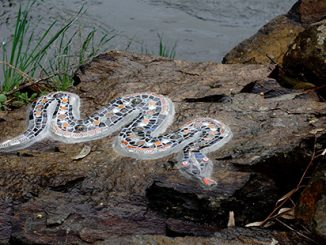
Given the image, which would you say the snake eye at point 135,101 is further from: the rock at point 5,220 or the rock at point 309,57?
the rock at point 5,220

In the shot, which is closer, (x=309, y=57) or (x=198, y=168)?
(x=198, y=168)

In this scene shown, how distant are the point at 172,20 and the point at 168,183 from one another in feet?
14.8

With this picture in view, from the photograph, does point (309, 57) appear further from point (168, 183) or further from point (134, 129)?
point (168, 183)

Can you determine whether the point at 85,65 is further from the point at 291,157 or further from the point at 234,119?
the point at 291,157

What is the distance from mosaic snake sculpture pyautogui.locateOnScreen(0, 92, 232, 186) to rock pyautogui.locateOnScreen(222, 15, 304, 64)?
1588 mm

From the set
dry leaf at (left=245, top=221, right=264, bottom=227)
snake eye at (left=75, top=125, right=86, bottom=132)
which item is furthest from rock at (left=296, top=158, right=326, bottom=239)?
snake eye at (left=75, top=125, right=86, bottom=132)

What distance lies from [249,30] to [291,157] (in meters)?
4.40

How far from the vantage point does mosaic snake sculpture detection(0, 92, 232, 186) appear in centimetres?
395

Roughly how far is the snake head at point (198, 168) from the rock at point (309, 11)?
279cm

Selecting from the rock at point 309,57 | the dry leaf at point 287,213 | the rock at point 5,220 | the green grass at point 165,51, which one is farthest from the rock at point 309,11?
the rock at point 5,220

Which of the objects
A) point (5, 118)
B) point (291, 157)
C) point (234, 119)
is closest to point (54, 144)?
point (5, 118)

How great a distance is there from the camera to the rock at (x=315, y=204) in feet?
10.2

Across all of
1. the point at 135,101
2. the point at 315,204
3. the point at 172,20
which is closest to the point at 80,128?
the point at 135,101

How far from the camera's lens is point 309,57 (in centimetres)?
428
